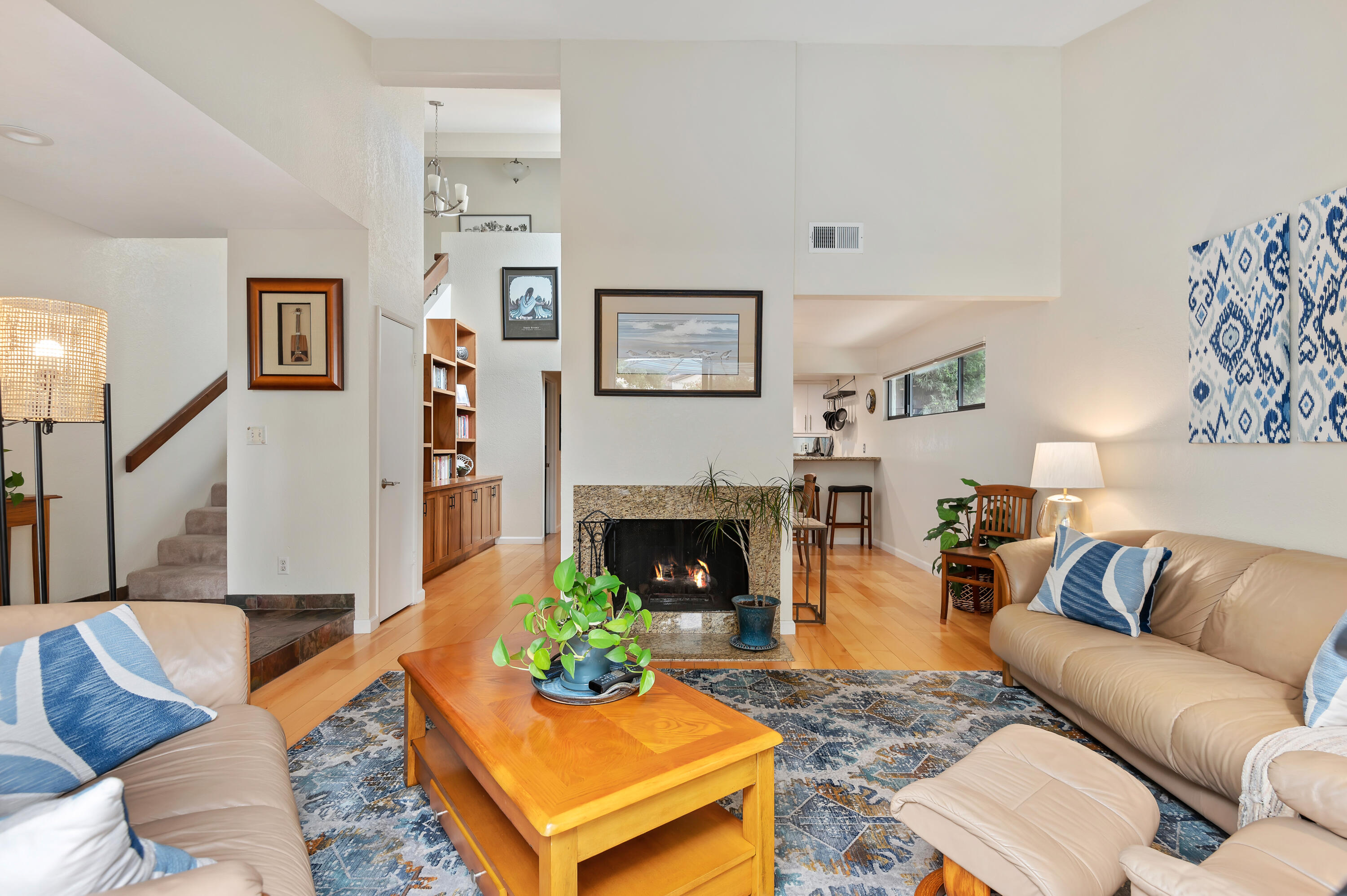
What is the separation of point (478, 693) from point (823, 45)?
4.06 m

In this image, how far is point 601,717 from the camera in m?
1.57

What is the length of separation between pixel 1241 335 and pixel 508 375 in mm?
6470

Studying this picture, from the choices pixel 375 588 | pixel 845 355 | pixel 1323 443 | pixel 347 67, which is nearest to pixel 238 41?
pixel 347 67

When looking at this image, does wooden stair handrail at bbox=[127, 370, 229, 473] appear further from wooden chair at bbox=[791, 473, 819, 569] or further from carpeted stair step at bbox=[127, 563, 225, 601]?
wooden chair at bbox=[791, 473, 819, 569]

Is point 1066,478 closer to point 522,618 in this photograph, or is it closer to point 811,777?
point 811,777

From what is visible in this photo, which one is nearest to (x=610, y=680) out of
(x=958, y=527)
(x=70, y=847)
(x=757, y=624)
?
(x=70, y=847)

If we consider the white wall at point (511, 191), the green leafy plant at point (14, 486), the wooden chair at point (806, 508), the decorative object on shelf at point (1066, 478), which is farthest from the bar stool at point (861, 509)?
the green leafy plant at point (14, 486)

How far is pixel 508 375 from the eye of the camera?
739cm

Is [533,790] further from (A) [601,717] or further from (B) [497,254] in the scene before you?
(B) [497,254]

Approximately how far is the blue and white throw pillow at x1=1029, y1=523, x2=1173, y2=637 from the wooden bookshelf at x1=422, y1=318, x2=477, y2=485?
16.1 feet

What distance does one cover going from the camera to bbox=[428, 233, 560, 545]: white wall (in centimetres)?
737

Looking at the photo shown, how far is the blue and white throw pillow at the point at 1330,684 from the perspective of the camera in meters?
1.66

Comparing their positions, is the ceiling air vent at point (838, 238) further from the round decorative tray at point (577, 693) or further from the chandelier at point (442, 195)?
the chandelier at point (442, 195)

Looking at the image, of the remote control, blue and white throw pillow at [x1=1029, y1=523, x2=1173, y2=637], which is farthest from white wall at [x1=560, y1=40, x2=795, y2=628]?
the remote control
